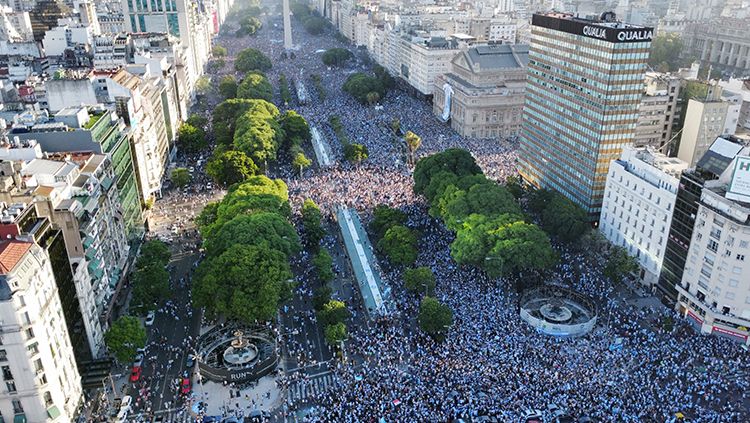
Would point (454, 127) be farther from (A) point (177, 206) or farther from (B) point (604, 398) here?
(B) point (604, 398)

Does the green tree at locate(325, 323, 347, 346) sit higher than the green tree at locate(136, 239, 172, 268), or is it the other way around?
the green tree at locate(136, 239, 172, 268)

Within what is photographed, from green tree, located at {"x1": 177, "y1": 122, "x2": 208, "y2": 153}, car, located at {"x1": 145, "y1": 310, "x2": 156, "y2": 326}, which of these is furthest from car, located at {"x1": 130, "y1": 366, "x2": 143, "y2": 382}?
green tree, located at {"x1": 177, "y1": 122, "x2": 208, "y2": 153}

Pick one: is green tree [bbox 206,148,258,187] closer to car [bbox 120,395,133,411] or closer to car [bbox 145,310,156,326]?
car [bbox 145,310,156,326]

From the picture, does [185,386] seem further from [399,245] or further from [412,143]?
[412,143]

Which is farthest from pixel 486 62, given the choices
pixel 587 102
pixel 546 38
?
pixel 587 102

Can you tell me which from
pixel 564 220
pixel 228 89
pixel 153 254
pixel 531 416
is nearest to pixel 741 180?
pixel 564 220

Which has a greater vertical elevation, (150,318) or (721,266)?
(721,266)

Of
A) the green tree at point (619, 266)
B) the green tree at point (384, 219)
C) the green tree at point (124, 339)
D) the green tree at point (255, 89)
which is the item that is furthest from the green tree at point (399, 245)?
the green tree at point (255, 89)
